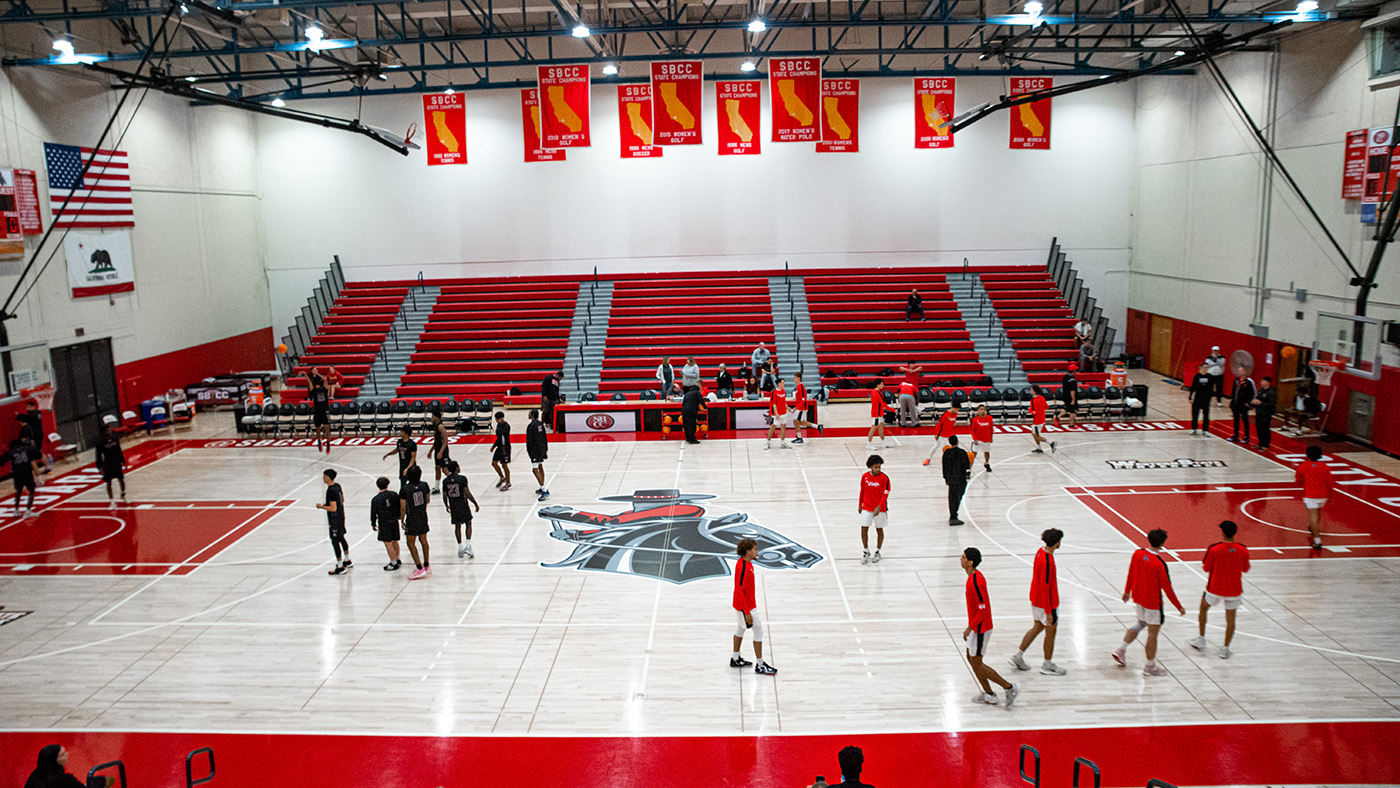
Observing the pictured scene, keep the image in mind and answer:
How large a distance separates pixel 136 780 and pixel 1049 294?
95.4 feet

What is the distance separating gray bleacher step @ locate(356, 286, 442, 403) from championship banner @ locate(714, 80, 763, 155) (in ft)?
43.9

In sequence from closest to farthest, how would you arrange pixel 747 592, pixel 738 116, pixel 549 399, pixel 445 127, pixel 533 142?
pixel 747 592 < pixel 738 116 < pixel 445 127 < pixel 533 142 < pixel 549 399

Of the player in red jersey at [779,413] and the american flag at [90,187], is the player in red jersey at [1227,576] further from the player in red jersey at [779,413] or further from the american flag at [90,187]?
the american flag at [90,187]

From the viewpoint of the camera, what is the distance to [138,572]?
13.6 m

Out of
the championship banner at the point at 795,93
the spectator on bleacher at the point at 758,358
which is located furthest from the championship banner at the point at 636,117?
the spectator on bleacher at the point at 758,358

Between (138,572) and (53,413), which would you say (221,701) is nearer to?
(138,572)

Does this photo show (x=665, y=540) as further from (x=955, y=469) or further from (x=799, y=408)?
(x=799, y=408)

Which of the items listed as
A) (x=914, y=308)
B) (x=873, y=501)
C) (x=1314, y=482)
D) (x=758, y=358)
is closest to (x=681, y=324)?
(x=758, y=358)

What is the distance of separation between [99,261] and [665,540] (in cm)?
1865

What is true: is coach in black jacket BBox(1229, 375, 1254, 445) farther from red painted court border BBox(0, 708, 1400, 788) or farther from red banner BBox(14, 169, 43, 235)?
red banner BBox(14, 169, 43, 235)

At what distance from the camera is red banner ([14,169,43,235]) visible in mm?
20578

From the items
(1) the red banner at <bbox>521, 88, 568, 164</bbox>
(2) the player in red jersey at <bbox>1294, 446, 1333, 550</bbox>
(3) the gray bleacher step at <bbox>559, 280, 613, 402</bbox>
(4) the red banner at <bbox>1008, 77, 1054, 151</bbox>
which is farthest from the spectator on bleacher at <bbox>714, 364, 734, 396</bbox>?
(2) the player in red jersey at <bbox>1294, 446, 1333, 550</bbox>

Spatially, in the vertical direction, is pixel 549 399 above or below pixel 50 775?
below

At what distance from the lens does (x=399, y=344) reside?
29953 millimetres
